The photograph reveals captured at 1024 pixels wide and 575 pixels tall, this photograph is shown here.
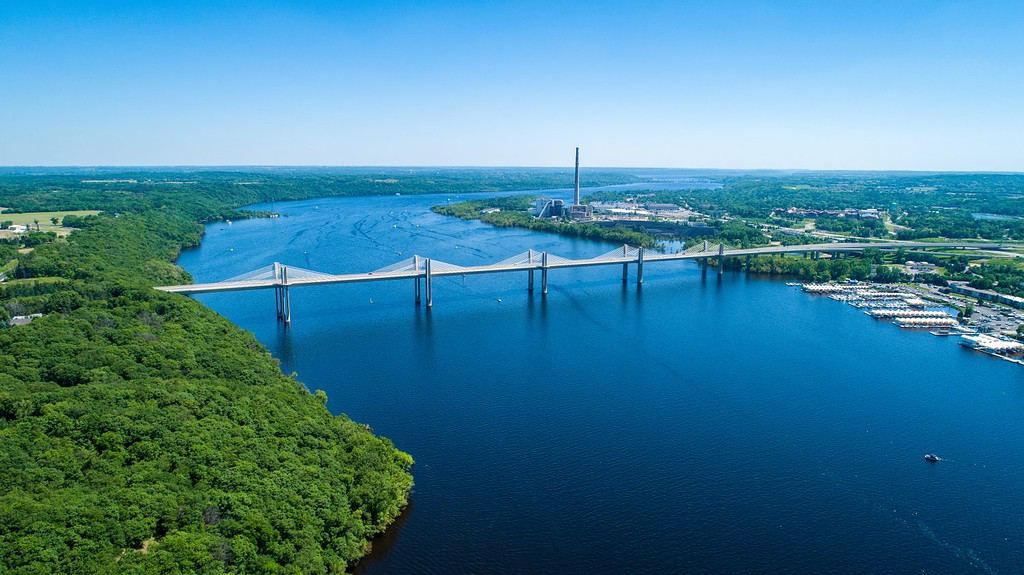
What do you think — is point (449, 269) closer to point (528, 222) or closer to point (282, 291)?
point (282, 291)

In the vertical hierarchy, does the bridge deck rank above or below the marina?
above

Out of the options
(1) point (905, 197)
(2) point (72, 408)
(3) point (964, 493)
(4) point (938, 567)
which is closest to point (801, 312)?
(3) point (964, 493)

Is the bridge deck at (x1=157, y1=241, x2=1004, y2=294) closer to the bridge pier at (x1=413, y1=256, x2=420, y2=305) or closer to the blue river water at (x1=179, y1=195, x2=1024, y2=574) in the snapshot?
the bridge pier at (x1=413, y1=256, x2=420, y2=305)

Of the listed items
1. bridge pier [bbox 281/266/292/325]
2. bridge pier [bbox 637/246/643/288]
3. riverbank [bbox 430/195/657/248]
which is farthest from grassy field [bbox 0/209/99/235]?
bridge pier [bbox 637/246/643/288]

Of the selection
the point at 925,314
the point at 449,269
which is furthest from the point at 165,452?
the point at 925,314

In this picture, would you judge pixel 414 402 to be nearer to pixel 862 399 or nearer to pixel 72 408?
pixel 72 408

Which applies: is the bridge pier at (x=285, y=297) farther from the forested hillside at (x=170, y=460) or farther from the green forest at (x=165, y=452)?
the forested hillside at (x=170, y=460)

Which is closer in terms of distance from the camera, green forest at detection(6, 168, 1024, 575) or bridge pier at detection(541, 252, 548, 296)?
green forest at detection(6, 168, 1024, 575)
